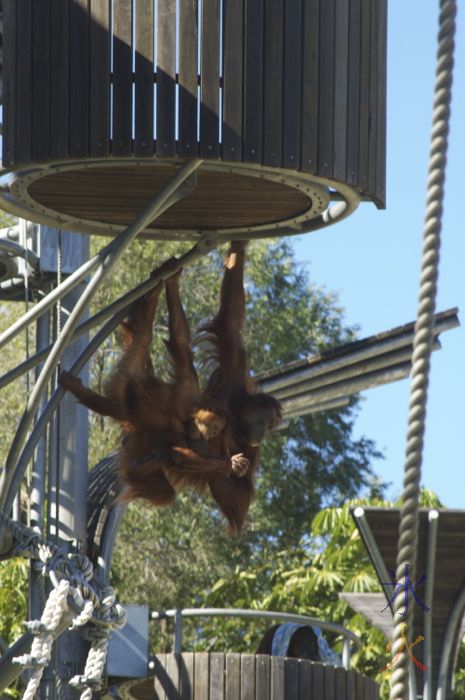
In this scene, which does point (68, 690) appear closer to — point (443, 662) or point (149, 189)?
point (443, 662)

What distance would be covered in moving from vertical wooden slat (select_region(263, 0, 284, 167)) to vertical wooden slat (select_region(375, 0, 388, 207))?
52 centimetres

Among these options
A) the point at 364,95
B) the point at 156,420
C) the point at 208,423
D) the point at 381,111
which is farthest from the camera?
the point at 156,420

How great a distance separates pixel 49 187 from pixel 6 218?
14721 millimetres

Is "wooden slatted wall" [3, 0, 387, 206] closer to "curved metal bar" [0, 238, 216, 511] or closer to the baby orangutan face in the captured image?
"curved metal bar" [0, 238, 216, 511]

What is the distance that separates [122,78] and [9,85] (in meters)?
0.46

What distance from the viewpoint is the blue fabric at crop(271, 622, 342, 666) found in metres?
10.1

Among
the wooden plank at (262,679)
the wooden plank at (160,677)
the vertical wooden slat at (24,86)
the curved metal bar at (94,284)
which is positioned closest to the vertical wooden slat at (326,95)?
the curved metal bar at (94,284)

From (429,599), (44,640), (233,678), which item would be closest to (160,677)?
(233,678)

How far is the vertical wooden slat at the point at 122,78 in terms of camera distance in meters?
5.60

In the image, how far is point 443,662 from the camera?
11109 millimetres

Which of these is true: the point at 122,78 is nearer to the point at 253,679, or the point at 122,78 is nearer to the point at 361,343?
the point at 253,679

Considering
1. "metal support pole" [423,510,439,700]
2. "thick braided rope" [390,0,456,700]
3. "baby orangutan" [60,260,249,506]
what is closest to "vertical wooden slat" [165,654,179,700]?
"metal support pole" [423,510,439,700]

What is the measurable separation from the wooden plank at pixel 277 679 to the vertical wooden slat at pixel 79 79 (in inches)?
171

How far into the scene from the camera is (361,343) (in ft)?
35.3
